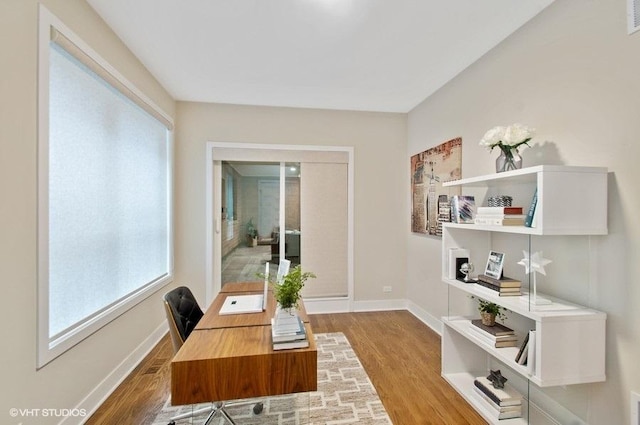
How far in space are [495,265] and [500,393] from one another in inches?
Answer: 33.6

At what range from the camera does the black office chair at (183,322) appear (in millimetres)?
1743

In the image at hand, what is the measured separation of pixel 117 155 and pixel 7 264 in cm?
127

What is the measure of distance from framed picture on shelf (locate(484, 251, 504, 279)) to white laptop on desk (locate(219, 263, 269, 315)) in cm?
162

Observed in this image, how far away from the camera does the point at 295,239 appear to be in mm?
4062

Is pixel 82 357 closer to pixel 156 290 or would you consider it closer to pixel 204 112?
pixel 156 290

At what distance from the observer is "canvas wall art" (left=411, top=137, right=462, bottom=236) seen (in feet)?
9.94

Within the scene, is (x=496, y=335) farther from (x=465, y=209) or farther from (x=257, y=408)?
(x=257, y=408)

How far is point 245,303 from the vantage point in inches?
84.2

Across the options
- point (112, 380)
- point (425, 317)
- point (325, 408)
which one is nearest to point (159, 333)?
point (112, 380)

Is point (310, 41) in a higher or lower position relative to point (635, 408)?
higher

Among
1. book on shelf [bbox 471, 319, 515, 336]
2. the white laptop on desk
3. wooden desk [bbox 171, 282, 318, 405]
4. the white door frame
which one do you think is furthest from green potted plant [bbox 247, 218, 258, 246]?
book on shelf [bbox 471, 319, 515, 336]

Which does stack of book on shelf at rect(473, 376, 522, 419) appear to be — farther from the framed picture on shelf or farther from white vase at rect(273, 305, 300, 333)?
white vase at rect(273, 305, 300, 333)

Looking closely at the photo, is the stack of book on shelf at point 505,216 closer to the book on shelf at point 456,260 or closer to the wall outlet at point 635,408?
the book on shelf at point 456,260

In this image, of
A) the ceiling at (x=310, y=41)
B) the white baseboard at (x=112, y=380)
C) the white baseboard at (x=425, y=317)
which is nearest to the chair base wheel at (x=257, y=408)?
the white baseboard at (x=112, y=380)
